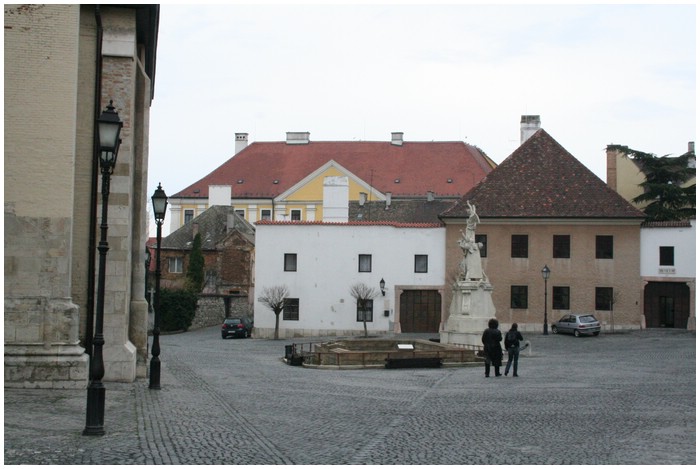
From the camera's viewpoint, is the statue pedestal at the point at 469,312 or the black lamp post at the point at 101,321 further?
the statue pedestal at the point at 469,312

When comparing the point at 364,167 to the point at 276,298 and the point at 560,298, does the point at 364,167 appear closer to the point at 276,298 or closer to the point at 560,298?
the point at 276,298

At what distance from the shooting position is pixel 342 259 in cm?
5356

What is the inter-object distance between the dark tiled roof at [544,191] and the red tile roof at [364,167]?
2450 centimetres

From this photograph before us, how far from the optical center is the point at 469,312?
36562 mm

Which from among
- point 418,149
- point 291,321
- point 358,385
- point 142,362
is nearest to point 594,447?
point 358,385

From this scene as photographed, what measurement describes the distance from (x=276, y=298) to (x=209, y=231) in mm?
19948

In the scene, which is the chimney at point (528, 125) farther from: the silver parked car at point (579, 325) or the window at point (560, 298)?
the silver parked car at point (579, 325)

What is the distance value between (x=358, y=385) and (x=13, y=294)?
8046mm

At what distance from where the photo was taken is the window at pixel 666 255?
2048 inches

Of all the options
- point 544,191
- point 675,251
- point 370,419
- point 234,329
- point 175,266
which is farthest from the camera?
point 175,266

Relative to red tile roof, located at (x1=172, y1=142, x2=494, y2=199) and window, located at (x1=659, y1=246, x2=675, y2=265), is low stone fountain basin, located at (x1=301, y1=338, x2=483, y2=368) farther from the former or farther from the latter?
red tile roof, located at (x1=172, y1=142, x2=494, y2=199)

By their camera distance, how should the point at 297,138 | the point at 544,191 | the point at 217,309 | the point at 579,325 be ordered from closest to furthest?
the point at 579,325
the point at 544,191
the point at 217,309
the point at 297,138

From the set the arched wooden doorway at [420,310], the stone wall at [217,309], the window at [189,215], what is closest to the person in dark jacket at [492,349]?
the arched wooden doorway at [420,310]

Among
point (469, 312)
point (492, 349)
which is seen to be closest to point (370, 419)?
point (492, 349)
